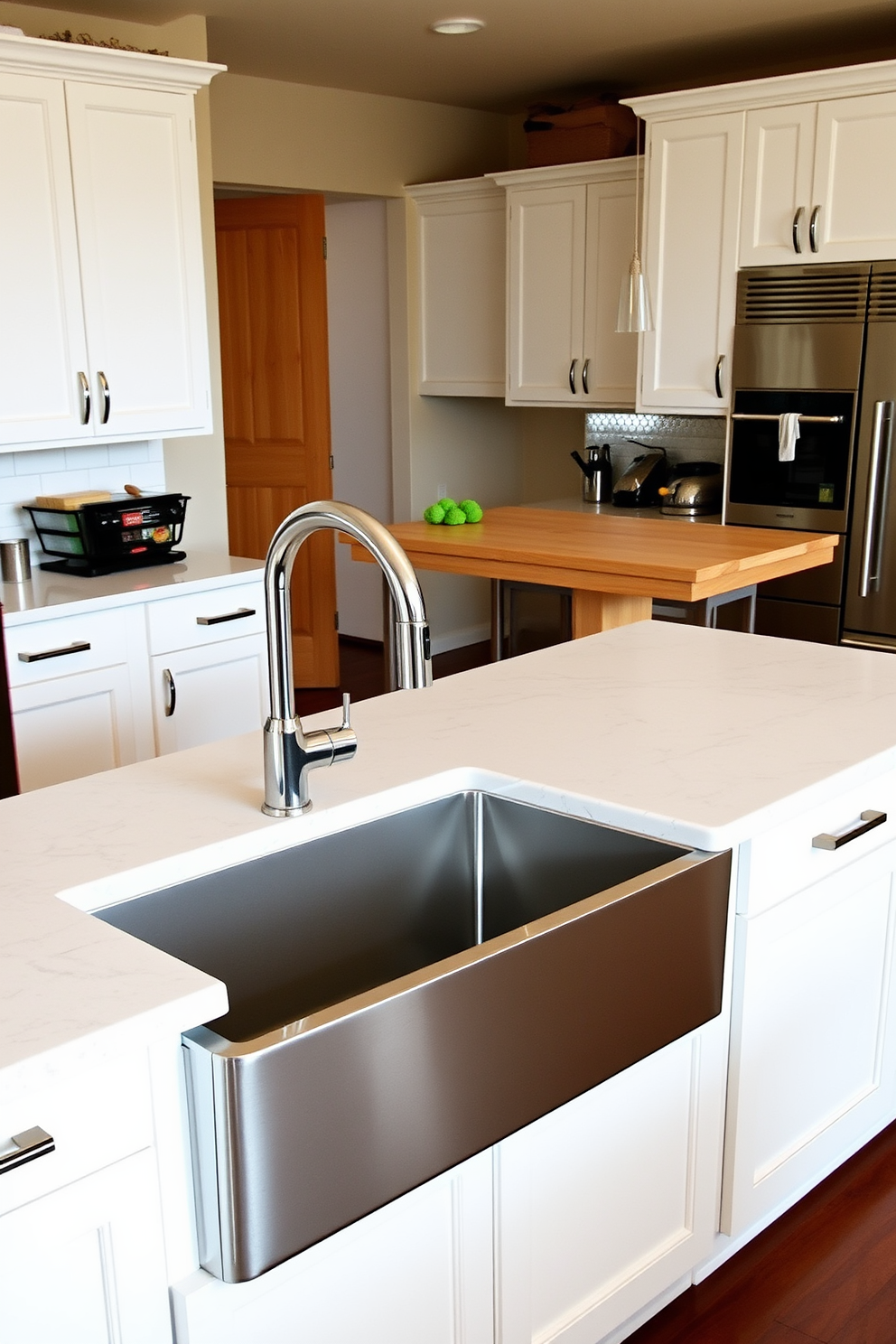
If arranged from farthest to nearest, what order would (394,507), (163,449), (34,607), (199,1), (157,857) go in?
1. (394,507)
2. (163,449)
3. (199,1)
4. (34,607)
5. (157,857)

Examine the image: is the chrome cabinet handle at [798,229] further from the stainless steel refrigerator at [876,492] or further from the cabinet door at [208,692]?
the cabinet door at [208,692]

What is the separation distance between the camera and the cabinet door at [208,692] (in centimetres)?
360

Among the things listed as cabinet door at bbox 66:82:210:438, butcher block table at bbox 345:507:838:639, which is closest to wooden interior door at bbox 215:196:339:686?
butcher block table at bbox 345:507:838:639

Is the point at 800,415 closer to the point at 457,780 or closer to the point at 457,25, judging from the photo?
the point at 457,25

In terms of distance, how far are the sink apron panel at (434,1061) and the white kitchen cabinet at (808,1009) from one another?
0.18 m

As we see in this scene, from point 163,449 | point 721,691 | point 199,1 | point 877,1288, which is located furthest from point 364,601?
point 877,1288

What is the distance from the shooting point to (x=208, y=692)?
371cm

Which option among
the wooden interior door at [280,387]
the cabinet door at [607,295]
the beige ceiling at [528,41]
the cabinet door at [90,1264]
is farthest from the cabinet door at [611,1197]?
the wooden interior door at [280,387]

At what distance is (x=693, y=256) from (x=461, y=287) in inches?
63.1

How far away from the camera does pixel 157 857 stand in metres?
1.52

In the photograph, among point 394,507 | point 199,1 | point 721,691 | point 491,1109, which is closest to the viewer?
point 491,1109

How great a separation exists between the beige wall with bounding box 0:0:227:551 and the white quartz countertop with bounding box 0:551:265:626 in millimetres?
545

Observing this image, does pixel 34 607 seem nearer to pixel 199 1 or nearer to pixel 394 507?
pixel 199 1

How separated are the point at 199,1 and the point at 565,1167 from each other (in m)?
3.93
